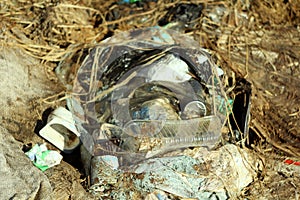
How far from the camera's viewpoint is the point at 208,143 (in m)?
2.63

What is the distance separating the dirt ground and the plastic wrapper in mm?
154

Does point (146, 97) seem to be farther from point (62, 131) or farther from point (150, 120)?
point (62, 131)

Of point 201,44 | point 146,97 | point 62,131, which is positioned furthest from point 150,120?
point 201,44

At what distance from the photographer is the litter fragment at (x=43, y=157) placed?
2.57 metres

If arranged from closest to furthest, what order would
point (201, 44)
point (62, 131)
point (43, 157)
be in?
point (43, 157) → point (62, 131) → point (201, 44)

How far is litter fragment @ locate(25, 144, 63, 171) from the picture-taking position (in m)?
2.57

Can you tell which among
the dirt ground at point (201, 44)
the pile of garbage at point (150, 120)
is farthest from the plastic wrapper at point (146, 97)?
the dirt ground at point (201, 44)

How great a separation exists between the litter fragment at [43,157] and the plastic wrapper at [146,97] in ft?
0.57

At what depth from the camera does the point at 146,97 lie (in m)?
2.79

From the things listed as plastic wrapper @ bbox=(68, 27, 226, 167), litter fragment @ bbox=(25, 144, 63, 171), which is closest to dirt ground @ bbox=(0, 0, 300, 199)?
litter fragment @ bbox=(25, 144, 63, 171)

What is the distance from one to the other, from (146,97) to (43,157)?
653mm

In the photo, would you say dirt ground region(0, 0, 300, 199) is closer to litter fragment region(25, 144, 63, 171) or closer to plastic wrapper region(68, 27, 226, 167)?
litter fragment region(25, 144, 63, 171)

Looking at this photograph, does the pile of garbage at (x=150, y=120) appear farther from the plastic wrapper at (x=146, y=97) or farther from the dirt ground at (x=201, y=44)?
the dirt ground at (x=201, y=44)

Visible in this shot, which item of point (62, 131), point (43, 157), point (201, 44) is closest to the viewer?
point (43, 157)
